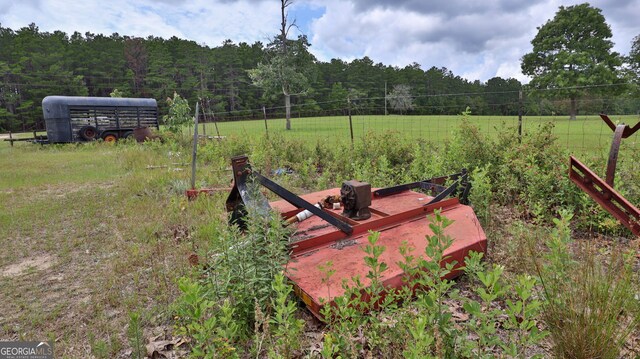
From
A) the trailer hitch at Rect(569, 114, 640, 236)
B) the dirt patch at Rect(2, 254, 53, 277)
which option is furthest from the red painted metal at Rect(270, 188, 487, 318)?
the dirt patch at Rect(2, 254, 53, 277)

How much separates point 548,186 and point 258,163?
5.18m

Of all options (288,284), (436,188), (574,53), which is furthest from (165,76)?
(288,284)

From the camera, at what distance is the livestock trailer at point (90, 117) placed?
54.4 ft

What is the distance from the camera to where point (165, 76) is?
202 ft

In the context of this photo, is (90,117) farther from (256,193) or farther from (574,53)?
(574,53)

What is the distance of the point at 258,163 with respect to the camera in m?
7.43

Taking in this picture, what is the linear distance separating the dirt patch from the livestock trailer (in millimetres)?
14948

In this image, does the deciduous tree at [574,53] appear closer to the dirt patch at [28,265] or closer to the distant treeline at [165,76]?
the distant treeline at [165,76]

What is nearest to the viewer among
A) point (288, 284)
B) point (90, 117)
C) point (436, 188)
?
point (288, 284)

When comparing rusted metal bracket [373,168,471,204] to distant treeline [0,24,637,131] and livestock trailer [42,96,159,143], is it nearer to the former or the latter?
livestock trailer [42,96,159,143]

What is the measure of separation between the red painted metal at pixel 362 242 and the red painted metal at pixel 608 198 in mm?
871

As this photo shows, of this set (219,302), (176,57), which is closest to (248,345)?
(219,302)

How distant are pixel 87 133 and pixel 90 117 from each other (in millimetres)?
837

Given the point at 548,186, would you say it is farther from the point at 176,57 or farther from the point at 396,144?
the point at 176,57
